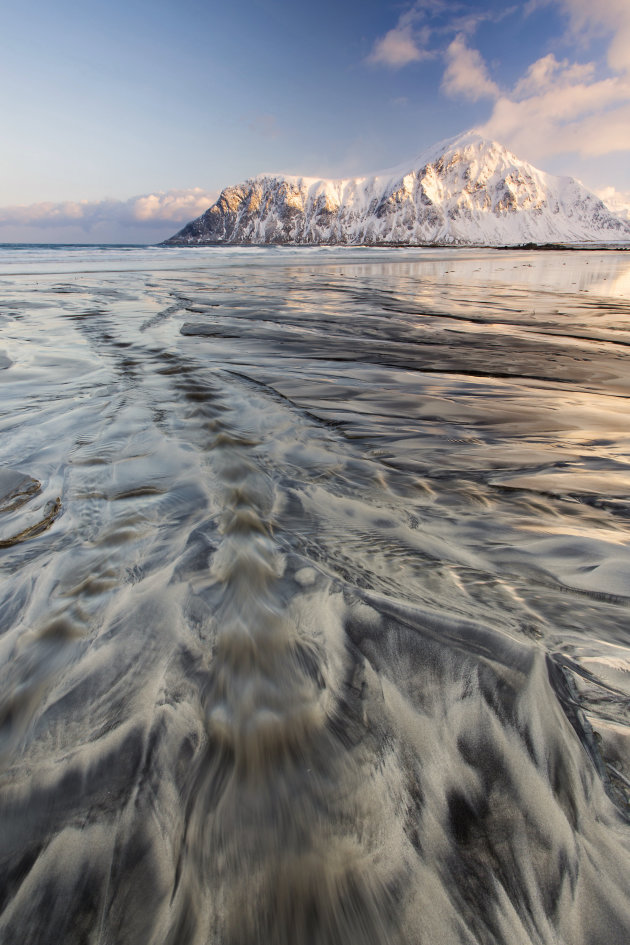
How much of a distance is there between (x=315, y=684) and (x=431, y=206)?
199188mm

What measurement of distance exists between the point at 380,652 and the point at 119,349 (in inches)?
210

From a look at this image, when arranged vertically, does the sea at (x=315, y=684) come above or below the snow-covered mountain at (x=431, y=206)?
below

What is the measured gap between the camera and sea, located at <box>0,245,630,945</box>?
0.77 m

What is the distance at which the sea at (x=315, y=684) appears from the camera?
2.51 ft

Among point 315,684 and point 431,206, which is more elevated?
point 431,206

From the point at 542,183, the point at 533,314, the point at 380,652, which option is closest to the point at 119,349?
the point at 380,652

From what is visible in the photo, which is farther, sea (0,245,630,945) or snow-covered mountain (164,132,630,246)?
snow-covered mountain (164,132,630,246)

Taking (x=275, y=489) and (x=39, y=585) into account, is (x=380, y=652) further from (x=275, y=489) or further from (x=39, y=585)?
(x=39, y=585)

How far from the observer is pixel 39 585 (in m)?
1.51

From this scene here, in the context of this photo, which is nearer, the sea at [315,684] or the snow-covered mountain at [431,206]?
the sea at [315,684]

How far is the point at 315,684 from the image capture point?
1.15m

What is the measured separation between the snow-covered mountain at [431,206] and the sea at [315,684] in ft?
576

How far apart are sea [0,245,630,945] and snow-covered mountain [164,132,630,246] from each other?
175621 millimetres

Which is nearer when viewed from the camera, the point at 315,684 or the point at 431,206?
the point at 315,684
